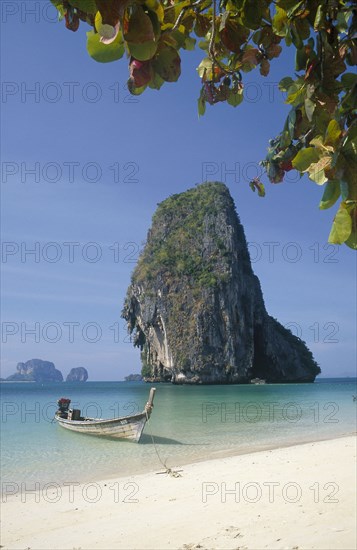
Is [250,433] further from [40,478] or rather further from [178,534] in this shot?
[178,534]

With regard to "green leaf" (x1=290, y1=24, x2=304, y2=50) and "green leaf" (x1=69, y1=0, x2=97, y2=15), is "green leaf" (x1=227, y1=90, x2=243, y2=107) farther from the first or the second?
"green leaf" (x1=69, y1=0, x2=97, y2=15)

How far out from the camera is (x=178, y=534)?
5238mm

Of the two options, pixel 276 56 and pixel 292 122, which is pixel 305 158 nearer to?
pixel 292 122

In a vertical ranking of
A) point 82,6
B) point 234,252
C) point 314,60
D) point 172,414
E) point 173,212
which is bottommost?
point 172,414

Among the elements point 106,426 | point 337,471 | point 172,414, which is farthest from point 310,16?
point 172,414

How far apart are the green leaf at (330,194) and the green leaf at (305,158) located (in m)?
0.08

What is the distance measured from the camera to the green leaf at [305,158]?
1.11 meters

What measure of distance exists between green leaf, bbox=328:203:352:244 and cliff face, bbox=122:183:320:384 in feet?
188

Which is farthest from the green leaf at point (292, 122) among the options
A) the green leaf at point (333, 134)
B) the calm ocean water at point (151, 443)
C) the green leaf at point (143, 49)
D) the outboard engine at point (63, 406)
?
the outboard engine at point (63, 406)

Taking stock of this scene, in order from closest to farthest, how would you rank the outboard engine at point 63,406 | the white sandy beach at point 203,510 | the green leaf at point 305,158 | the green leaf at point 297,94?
the green leaf at point 305,158
the green leaf at point 297,94
the white sandy beach at point 203,510
the outboard engine at point 63,406

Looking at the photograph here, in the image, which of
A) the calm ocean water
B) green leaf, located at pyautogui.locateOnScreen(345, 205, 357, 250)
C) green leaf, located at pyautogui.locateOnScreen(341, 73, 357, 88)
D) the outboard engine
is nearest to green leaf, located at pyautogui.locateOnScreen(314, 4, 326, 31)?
green leaf, located at pyautogui.locateOnScreen(341, 73, 357, 88)

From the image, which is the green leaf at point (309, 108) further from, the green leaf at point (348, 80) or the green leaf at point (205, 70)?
the green leaf at point (205, 70)

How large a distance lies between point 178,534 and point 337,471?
160 inches

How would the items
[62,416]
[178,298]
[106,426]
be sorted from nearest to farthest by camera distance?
[106,426] < [62,416] < [178,298]
